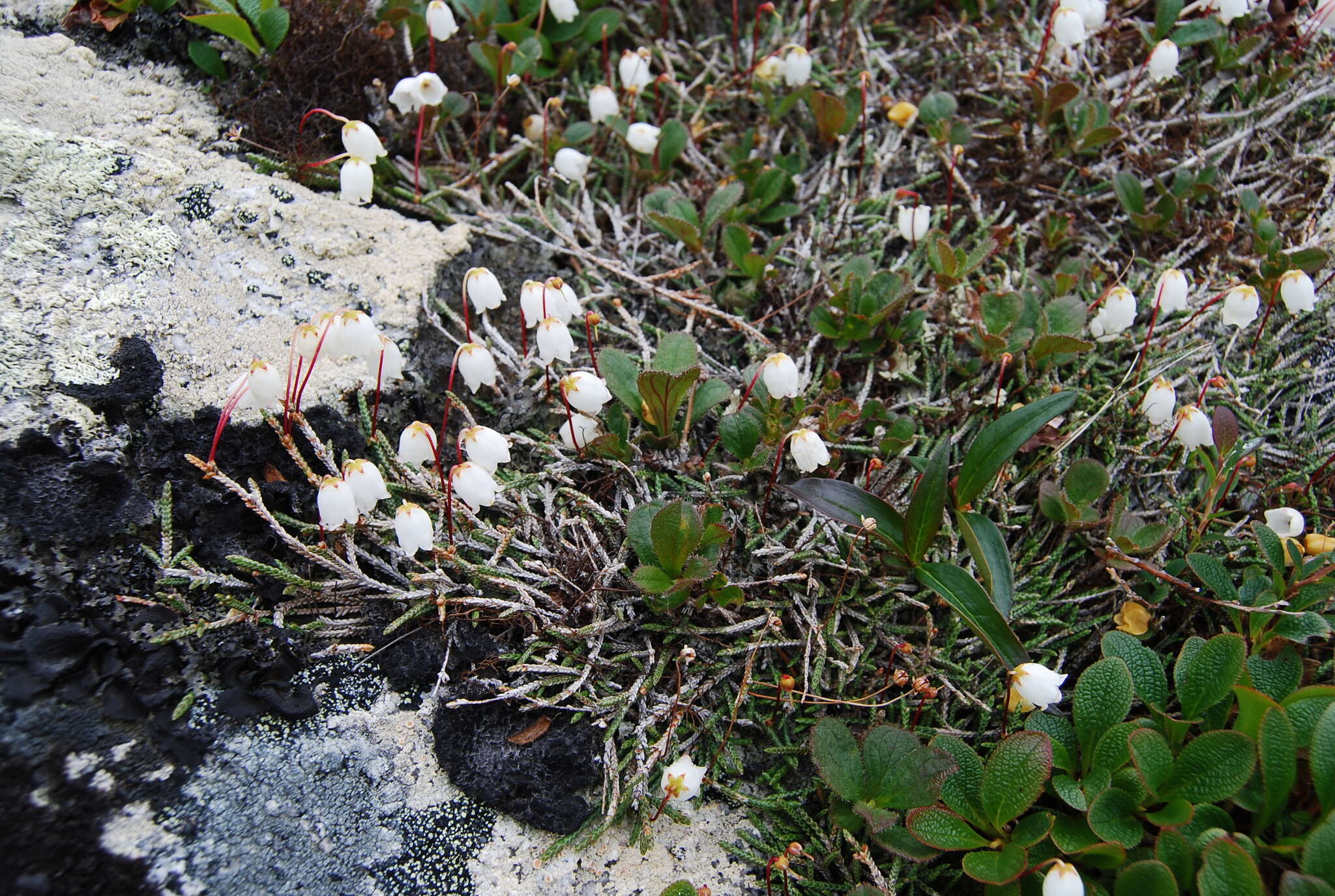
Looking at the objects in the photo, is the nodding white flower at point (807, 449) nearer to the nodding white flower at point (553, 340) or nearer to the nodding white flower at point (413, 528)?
the nodding white flower at point (553, 340)

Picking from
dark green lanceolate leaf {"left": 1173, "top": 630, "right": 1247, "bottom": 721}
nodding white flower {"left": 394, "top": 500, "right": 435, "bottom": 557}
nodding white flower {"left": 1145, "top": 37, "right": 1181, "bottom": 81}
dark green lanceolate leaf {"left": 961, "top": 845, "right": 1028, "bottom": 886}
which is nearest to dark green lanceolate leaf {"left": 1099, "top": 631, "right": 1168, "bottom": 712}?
dark green lanceolate leaf {"left": 1173, "top": 630, "right": 1247, "bottom": 721}

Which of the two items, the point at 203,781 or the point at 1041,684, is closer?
the point at 203,781

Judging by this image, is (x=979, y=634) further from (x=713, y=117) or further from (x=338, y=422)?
(x=713, y=117)

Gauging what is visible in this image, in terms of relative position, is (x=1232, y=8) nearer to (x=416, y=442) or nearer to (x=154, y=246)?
(x=416, y=442)

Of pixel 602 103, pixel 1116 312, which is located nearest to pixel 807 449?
pixel 1116 312

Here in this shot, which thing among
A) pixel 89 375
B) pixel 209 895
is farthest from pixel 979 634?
pixel 89 375

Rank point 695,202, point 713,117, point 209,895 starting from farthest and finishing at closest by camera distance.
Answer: point 713,117
point 695,202
point 209,895

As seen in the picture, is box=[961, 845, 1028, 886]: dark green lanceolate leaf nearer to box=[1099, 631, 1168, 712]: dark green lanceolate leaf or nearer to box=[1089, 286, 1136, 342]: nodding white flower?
box=[1099, 631, 1168, 712]: dark green lanceolate leaf
